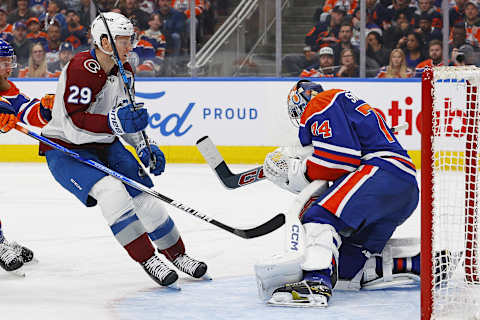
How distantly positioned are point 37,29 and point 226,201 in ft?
10.6

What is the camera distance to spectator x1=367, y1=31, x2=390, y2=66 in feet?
22.6

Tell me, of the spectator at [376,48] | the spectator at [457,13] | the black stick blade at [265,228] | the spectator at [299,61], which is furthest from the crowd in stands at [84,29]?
the black stick blade at [265,228]

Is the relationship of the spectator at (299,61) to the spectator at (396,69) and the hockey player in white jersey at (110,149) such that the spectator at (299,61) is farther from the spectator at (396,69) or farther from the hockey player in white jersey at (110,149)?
the hockey player in white jersey at (110,149)

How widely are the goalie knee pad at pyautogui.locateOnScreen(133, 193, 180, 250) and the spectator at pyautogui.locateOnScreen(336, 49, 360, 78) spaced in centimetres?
387

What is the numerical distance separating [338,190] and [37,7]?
17.6 ft

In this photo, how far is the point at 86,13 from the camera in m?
7.40

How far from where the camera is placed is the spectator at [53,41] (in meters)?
7.45

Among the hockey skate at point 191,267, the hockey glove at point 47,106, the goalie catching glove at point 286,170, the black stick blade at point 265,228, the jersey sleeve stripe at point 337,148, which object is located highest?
the hockey glove at point 47,106

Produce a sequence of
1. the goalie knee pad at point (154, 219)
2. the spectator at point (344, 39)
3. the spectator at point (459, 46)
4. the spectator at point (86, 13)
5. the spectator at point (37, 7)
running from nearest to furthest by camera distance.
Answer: the goalie knee pad at point (154, 219) → the spectator at point (459, 46) → the spectator at point (344, 39) → the spectator at point (86, 13) → the spectator at point (37, 7)

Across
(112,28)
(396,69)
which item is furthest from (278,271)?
(396,69)

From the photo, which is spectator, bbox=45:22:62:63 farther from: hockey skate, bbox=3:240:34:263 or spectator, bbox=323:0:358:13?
hockey skate, bbox=3:240:34:263

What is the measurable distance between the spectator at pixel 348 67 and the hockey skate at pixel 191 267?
386 centimetres

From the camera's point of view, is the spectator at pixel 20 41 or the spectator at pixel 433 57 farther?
the spectator at pixel 20 41

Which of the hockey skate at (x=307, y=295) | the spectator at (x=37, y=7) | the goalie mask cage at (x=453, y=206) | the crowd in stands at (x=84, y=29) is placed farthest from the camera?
the spectator at (x=37, y=7)
